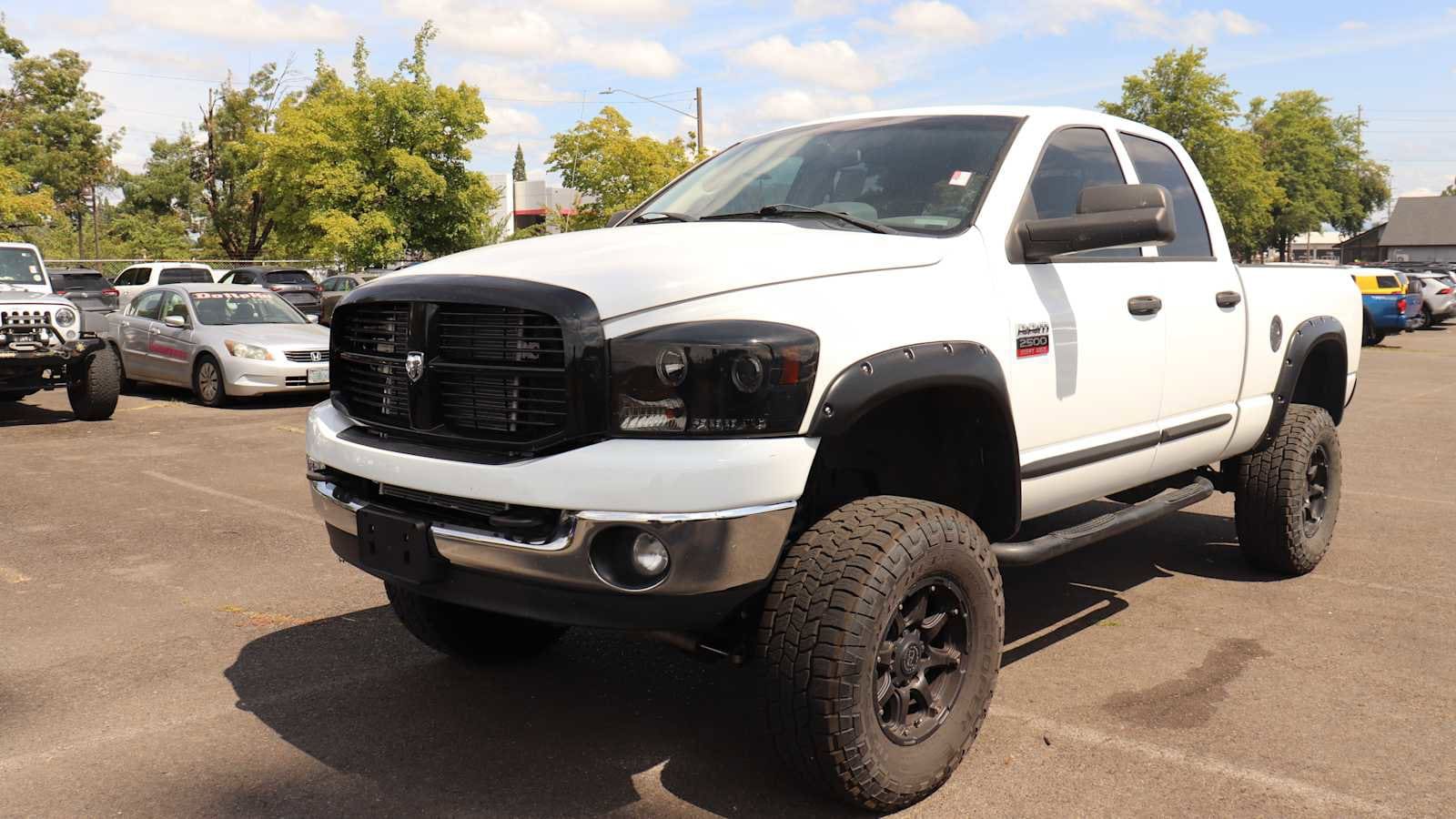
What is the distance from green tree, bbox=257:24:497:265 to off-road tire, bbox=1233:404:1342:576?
2936 cm

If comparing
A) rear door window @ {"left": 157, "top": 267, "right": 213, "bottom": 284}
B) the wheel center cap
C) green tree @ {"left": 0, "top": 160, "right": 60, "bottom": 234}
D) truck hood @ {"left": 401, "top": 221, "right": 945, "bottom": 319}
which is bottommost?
the wheel center cap

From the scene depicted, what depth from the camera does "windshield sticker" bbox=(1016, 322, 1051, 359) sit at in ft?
12.2

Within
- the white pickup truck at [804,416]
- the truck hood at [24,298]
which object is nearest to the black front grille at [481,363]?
the white pickup truck at [804,416]

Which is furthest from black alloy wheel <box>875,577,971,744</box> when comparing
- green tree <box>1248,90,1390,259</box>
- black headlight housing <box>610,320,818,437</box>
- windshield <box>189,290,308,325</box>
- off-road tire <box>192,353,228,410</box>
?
green tree <box>1248,90,1390,259</box>

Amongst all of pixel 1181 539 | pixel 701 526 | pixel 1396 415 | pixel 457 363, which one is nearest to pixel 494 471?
pixel 457 363

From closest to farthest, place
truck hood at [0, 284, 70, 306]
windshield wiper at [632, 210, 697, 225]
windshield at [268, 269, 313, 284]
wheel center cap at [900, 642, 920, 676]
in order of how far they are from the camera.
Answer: wheel center cap at [900, 642, 920, 676] < windshield wiper at [632, 210, 697, 225] < truck hood at [0, 284, 70, 306] < windshield at [268, 269, 313, 284]

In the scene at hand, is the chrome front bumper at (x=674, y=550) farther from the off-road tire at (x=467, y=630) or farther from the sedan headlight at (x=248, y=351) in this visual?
the sedan headlight at (x=248, y=351)

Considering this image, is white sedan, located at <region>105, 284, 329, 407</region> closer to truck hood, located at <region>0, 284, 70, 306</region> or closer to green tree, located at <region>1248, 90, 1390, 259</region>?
truck hood, located at <region>0, 284, 70, 306</region>

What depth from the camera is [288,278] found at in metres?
27.5

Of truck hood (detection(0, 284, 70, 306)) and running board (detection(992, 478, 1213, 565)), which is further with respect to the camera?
truck hood (detection(0, 284, 70, 306))

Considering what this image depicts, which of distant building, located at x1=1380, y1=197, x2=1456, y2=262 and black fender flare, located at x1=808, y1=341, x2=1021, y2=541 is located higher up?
distant building, located at x1=1380, y1=197, x2=1456, y2=262

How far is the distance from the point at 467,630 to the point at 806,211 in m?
1.93

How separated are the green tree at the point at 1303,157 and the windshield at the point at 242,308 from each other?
75.8 m

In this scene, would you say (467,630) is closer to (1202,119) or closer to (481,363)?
(481,363)
